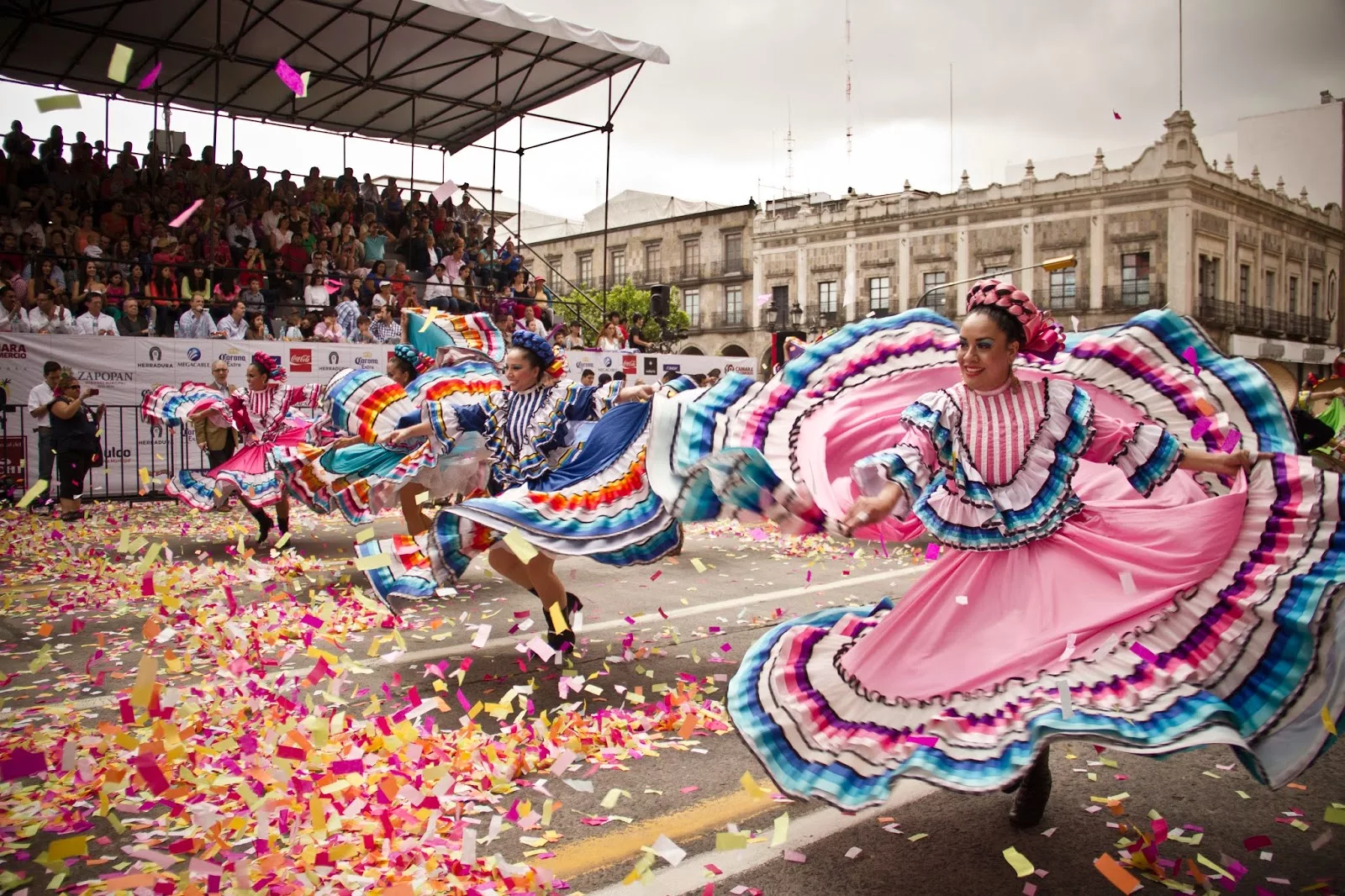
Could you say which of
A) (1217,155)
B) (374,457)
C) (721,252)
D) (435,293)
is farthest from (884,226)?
(374,457)

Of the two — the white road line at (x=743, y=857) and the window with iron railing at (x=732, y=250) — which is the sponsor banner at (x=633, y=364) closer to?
the white road line at (x=743, y=857)

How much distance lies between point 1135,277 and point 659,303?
25.6 meters

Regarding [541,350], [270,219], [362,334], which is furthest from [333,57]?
[541,350]

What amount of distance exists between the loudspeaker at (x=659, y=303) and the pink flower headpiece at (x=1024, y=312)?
57.6ft

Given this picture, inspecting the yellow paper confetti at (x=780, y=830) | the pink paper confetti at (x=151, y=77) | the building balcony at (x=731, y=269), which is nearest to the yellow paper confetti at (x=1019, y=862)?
the yellow paper confetti at (x=780, y=830)

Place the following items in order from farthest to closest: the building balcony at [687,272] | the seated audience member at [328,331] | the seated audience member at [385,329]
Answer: the building balcony at [687,272] < the seated audience member at [385,329] < the seated audience member at [328,331]

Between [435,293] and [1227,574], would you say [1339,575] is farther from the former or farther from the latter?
[435,293]

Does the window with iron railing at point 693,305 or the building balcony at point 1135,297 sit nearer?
the building balcony at point 1135,297

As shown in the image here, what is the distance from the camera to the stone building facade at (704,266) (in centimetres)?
4978

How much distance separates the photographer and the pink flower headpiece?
34.1 feet

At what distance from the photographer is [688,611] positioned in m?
6.48

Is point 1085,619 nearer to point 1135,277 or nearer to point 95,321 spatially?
point 95,321

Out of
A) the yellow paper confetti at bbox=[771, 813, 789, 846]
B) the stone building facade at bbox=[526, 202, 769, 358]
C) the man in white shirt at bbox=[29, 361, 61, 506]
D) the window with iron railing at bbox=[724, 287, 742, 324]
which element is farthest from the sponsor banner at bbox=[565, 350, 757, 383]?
the window with iron railing at bbox=[724, 287, 742, 324]

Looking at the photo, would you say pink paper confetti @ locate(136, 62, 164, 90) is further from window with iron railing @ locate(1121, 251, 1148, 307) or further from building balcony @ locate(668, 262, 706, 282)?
building balcony @ locate(668, 262, 706, 282)
